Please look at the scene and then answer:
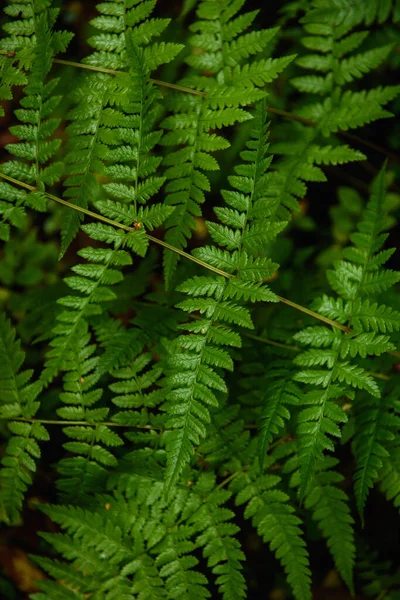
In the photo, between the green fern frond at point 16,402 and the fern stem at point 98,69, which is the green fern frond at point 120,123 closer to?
the fern stem at point 98,69

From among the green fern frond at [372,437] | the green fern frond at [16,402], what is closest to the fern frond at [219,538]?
the green fern frond at [372,437]

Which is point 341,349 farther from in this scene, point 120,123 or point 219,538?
point 120,123

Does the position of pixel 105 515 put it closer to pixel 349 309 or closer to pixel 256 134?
pixel 349 309

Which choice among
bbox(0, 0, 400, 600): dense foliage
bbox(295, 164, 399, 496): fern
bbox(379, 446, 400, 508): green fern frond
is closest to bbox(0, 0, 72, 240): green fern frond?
bbox(0, 0, 400, 600): dense foliage

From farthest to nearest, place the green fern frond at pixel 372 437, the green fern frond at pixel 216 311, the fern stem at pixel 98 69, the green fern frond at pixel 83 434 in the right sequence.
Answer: the green fern frond at pixel 83 434 < the fern stem at pixel 98 69 < the green fern frond at pixel 372 437 < the green fern frond at pixel 216 311

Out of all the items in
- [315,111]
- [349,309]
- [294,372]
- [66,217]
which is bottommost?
[294,372]

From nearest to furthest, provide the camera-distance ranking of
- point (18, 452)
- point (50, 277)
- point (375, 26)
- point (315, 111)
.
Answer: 1. point (18, 452)
2. point (315, 111)
3. point (375, 26)
4. point (50, 277)

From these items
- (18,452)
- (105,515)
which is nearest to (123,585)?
(105,515)

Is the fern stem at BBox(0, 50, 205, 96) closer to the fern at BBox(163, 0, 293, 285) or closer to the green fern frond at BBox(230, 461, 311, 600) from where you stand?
the fern at BBox(163, 0, 293, 285)
